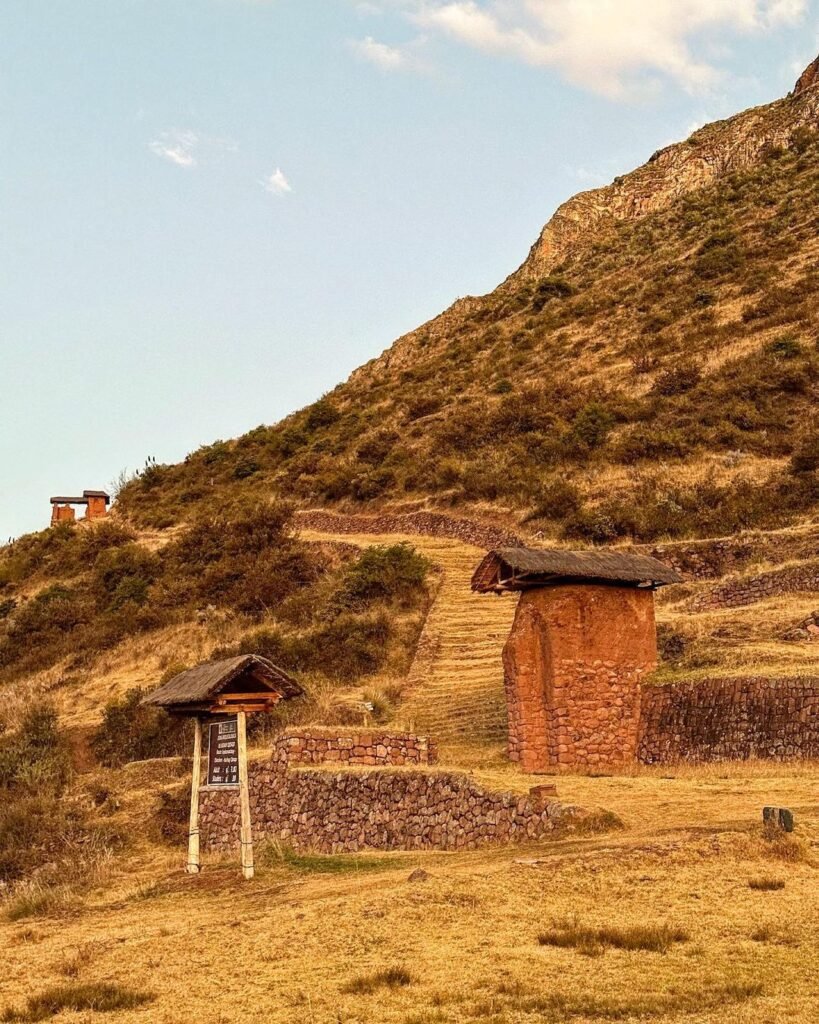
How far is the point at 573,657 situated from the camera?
1697cm

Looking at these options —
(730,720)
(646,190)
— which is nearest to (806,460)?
(730,720)

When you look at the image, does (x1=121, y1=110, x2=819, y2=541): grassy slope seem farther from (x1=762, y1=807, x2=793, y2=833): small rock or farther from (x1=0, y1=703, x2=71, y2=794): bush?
(x1=762, y1=807, x2=793, y2=833): small rock

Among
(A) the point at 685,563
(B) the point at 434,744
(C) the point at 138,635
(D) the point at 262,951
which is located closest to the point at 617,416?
(A) the point at 685,563

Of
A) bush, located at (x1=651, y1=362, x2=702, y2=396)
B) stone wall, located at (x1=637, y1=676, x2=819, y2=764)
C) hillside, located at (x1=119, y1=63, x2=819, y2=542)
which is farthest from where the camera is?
bush, located at (x1=651, y1=362, x2=702, y2=396)

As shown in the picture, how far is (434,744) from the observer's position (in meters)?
18.7

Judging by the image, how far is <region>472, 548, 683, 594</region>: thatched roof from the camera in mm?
16812

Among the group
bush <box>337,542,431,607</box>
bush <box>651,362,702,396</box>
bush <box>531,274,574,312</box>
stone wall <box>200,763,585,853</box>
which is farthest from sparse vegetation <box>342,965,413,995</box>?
bush <box>531,274,574,312</box>

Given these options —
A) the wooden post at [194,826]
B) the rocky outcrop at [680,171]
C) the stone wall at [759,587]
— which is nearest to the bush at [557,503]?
the stone wall at [759,587]

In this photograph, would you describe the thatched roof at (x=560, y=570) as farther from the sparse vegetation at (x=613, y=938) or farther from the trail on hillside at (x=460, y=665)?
the sparse vegetation at (x=613, y=938)

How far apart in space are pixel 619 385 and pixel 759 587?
2401 cm

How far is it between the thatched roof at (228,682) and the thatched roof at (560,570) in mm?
4428

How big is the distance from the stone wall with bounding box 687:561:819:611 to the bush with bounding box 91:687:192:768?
1111 cm

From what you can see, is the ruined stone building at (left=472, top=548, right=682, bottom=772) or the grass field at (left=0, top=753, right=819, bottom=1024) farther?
the ruined stone building at (left=472, top=548, right=682, bottom=772)

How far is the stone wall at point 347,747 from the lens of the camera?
1723 cm
